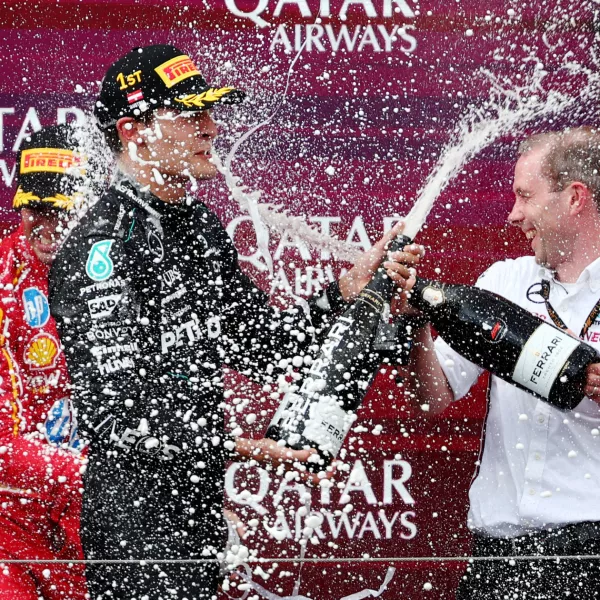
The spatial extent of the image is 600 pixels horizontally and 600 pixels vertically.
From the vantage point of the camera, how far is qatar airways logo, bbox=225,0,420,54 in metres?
3.10

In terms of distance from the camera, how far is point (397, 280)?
8.17 feet

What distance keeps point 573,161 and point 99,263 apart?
1232mm

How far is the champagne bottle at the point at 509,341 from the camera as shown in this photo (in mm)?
2398

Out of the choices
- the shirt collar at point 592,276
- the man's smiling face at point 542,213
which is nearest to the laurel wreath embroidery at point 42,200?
the man's smiling face at point 542,213

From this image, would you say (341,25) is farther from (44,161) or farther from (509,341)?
(509,341)

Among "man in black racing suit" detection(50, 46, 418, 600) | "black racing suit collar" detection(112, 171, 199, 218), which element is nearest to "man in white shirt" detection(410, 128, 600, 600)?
"man in black racing suit" detection(50, 46, 418, 600)

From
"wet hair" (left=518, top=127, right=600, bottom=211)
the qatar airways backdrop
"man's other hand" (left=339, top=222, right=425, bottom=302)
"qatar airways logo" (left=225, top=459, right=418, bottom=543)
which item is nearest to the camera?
"man's other hand" (left=339, top=222, right=425, bottom=302)

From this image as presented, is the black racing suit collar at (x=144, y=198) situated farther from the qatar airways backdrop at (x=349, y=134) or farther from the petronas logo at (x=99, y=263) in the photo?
the qatar airways backdrop at (x=349, y=134)

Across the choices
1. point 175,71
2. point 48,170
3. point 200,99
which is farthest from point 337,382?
point 48,170

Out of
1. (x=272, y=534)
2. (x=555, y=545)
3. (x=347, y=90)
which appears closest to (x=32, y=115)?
(x=347, y=90)

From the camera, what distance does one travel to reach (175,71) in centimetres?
266

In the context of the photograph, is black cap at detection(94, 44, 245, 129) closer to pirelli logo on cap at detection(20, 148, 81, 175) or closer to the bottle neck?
pirelli logo on cap at detection(20, 148, 81, 175)

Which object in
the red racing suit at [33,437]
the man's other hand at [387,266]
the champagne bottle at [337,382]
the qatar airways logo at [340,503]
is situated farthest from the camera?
the qatar airways logo at [340,503]

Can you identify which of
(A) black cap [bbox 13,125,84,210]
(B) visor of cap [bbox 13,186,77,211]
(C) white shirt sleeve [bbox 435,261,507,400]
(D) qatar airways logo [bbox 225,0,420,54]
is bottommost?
(C) white shirt sleeve [bbox 435,261,507,400]
